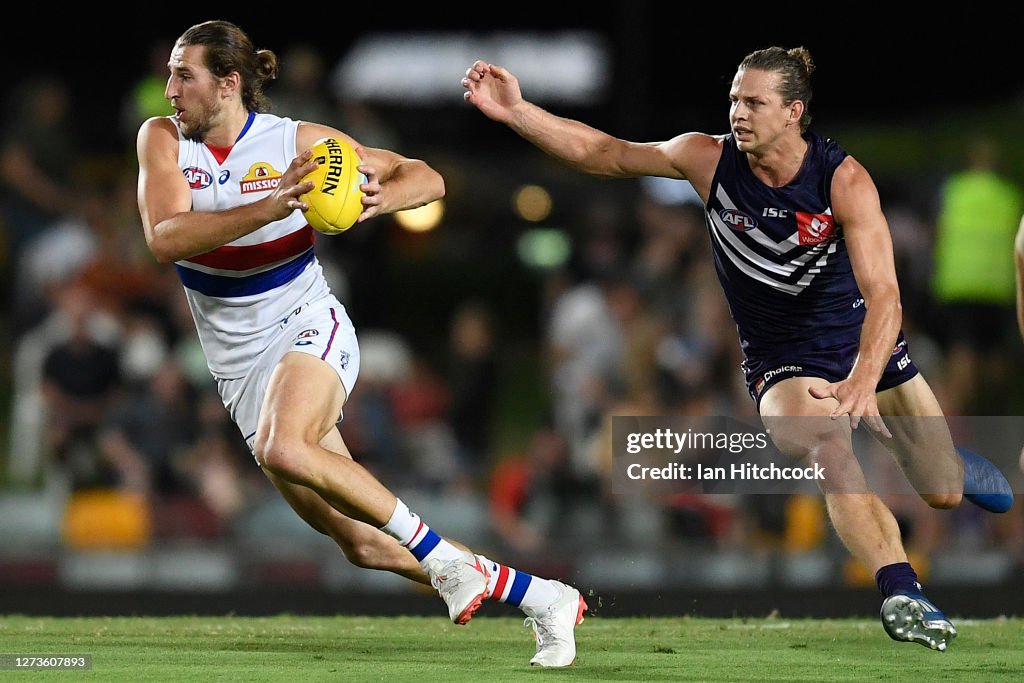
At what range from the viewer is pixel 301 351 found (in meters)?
6.09

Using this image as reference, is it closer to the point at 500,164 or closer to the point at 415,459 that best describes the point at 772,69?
the point at 415,459

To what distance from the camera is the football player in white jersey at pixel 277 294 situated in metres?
5.71

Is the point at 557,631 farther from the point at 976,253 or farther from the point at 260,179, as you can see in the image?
the point at 976,253

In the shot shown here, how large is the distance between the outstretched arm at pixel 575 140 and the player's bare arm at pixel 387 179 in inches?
17.6

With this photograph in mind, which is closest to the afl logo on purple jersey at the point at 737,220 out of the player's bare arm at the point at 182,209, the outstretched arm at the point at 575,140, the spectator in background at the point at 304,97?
the outstretched arm at the point at 575,140

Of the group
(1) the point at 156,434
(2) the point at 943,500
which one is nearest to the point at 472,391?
(1) the point at 156,434

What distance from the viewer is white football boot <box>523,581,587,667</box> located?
225 inches

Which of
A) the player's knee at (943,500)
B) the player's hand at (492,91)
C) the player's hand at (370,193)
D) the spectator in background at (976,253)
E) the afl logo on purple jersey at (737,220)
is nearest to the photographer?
the player's hand at (370,193)

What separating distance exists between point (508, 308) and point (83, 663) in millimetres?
13996

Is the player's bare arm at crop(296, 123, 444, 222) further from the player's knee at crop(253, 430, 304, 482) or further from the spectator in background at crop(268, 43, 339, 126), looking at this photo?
the spectator in background at crop(268, 43, 339, 126)

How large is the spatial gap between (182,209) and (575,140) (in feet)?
5.62

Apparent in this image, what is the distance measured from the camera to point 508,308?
19422 millimetres

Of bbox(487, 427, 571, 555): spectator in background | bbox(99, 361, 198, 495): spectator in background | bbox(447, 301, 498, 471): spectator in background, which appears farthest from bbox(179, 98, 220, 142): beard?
bbox(447, 301, 498, 471): spectator in background

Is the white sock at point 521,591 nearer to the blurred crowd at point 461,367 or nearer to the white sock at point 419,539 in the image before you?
the white sock at point 419,539
